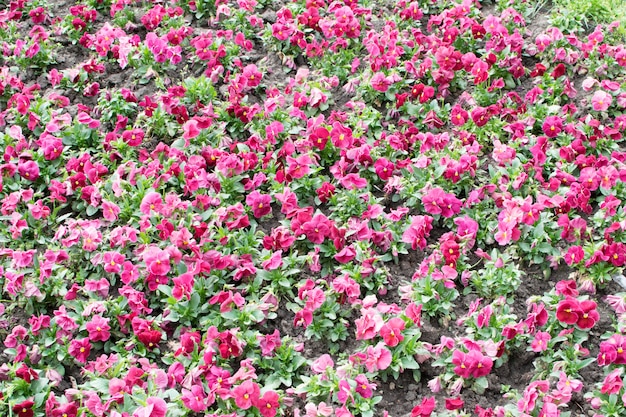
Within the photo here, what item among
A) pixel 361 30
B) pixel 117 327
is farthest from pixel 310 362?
pixel 361 30

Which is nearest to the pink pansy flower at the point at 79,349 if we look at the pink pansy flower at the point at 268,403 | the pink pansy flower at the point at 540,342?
the pink pansy flower at the point at 268,403

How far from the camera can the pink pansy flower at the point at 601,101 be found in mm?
5074

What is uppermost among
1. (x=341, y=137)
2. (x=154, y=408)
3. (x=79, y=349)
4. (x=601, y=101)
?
(x=601, y=101)

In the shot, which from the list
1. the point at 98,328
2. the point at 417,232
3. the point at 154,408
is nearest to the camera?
the point at 154,408

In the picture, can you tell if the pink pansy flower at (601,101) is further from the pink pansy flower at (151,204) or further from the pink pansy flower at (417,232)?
the pink pansy flower at (151,204)

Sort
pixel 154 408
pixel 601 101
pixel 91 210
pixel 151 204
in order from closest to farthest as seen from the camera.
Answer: pixel 154 408
pixel 151 204
pixel 91 210
pixel 601 101

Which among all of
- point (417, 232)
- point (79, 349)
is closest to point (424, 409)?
point (417, 232)

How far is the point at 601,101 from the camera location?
16.6 ft

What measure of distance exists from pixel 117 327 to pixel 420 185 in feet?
6.34

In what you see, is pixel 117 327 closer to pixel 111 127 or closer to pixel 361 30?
pixel 111 127

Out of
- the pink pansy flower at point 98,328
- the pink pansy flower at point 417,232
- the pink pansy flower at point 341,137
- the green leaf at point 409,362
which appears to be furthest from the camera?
the pink pansy flower at point 341,137

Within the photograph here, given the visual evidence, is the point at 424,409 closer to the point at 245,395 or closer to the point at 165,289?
the point at 245,395

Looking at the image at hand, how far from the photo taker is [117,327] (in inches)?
159

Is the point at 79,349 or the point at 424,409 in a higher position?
the point at 424,409
